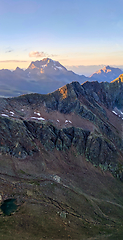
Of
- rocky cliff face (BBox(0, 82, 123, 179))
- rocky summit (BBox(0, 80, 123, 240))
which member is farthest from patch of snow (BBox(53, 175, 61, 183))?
rocky cliff face (BBox(0, 82, 123, 179))

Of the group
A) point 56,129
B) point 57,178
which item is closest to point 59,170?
point 57,178

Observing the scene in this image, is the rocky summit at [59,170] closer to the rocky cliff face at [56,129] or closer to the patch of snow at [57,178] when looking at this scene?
the rocky cliff face at [56,129]

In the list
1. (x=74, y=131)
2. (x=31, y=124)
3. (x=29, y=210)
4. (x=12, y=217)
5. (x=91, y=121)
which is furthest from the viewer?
(x=91, y=121)

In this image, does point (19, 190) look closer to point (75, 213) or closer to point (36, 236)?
point (36, 236)

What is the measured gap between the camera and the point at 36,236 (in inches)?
2534

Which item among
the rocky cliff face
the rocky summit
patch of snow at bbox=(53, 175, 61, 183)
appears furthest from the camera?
the rocky cliff face

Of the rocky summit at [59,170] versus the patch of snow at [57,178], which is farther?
the patch of snow at [57,178]

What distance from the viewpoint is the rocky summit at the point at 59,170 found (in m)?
72.4

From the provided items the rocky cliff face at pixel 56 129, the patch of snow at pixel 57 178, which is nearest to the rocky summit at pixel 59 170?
the rocky cliff face at pixel 56 129

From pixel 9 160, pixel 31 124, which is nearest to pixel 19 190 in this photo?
pixel 9 160

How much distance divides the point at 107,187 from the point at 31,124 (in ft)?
233

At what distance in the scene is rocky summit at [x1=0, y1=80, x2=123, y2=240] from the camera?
72.4m

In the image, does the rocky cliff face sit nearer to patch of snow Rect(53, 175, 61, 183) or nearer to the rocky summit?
the rocky summit

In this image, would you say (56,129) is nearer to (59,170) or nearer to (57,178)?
(59,170)
